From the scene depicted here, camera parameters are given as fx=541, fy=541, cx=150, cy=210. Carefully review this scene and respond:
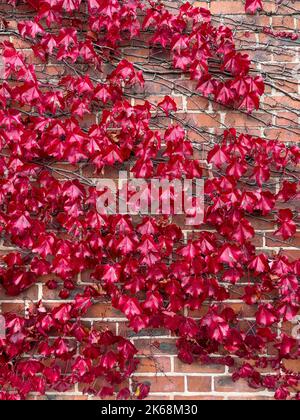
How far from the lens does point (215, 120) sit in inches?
93.7

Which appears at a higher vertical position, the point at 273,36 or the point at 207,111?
the point at 273,36

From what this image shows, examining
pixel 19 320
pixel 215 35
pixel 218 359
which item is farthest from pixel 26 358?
pixel 215 35

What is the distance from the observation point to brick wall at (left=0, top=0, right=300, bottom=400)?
7.63ft

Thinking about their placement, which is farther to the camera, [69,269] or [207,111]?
[207,111]

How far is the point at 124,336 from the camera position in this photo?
2340mm

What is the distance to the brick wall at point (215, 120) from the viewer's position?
2.33 meters

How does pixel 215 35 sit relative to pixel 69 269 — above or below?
above

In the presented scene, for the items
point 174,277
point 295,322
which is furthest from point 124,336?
point 295,322
